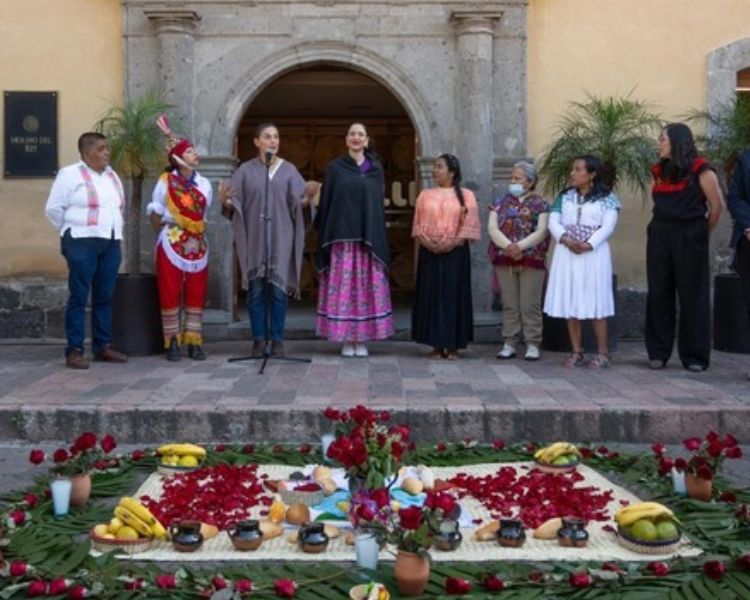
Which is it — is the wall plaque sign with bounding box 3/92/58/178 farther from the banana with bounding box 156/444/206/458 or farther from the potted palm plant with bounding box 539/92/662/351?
the banana with bounding box 156/444/206/458

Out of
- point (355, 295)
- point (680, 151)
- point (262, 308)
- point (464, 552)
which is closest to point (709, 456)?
point (464, 552)

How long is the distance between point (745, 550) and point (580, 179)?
4.65 metres

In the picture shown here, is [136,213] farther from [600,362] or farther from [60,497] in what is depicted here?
[60,497]

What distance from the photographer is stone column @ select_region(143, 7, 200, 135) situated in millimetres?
9969

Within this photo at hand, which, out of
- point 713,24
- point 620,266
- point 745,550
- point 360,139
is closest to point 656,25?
Answer: point 713,24

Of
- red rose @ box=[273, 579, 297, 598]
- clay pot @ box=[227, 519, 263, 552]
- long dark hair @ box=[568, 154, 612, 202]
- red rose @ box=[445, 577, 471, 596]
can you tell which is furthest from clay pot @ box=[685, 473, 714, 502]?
long dark hair @ box=[568, 154, 612, 202]

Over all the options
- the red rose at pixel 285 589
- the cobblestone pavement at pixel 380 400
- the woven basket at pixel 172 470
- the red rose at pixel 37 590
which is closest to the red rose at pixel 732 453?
the cobblestone pavement at pixel 380 400

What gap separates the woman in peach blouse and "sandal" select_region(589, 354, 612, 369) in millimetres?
1064

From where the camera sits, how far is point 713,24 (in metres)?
10.3

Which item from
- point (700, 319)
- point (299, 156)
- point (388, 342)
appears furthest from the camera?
point (299, 156)

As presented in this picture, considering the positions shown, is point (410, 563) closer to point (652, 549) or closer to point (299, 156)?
point (652, 549)

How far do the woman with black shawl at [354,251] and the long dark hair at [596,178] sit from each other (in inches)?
64.1

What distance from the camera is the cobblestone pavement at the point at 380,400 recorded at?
674 cm

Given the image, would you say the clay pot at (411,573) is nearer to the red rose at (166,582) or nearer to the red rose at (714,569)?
the red rose at (166,582)
